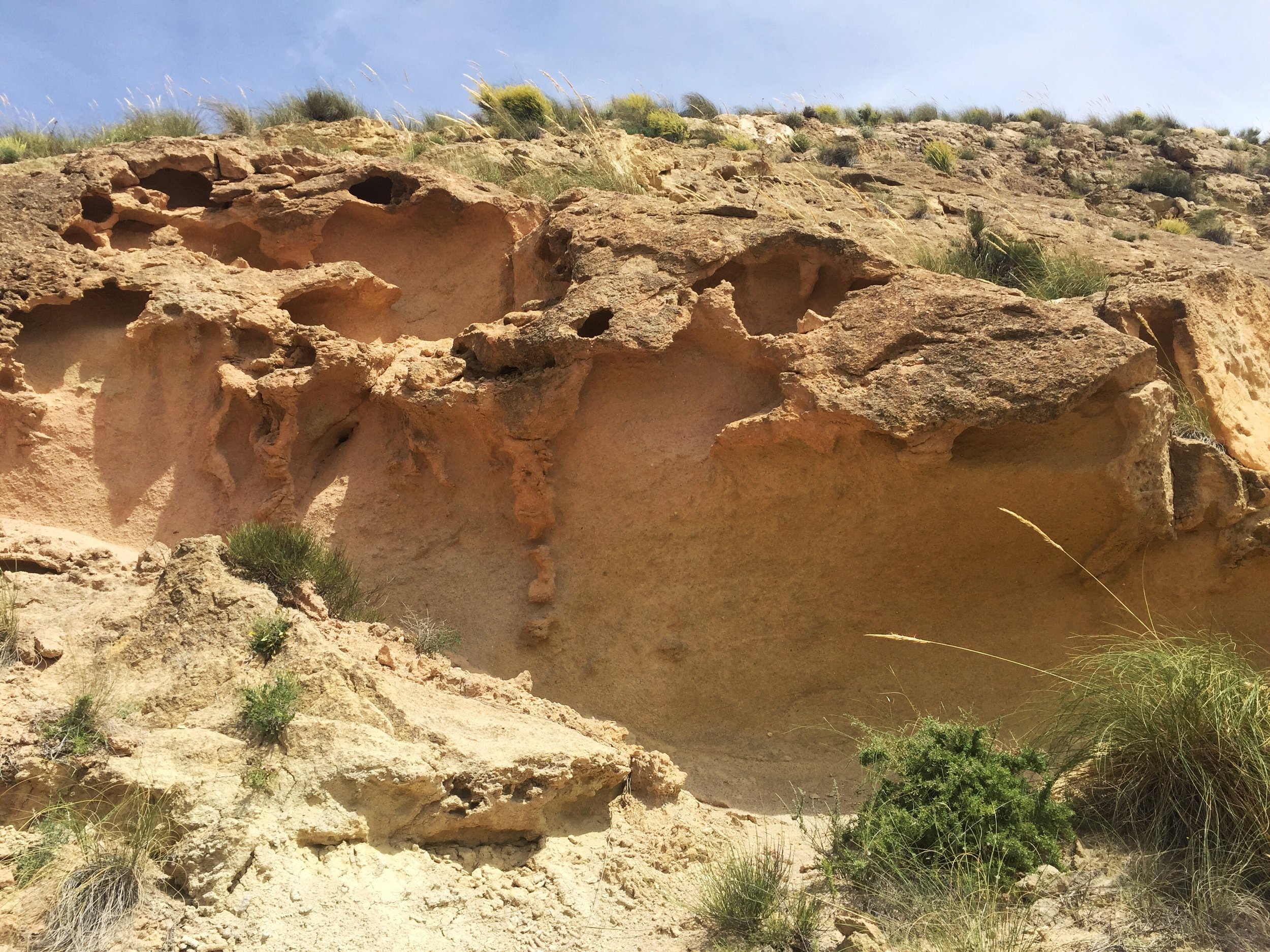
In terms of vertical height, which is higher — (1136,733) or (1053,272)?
(1053,272)

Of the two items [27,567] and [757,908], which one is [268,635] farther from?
[757,908]

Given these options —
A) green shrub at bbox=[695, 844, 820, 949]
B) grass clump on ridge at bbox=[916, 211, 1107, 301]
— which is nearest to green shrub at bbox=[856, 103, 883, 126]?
grass clump on ridge at bbox=[916, 211, 1107, 301]

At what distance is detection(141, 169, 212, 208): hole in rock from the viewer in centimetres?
696

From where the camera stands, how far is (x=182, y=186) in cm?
705

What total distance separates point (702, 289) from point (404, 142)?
5.44m

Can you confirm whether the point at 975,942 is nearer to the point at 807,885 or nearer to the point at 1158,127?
the point at 807,885

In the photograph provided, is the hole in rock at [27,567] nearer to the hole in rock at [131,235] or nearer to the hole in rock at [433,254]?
the hole in rock at [131,235]

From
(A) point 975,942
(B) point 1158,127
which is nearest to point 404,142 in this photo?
(A) point 975,942

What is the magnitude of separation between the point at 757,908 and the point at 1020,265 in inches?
217

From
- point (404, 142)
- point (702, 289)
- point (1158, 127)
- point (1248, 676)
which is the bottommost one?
point (1248, 676)

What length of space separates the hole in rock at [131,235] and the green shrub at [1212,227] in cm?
886

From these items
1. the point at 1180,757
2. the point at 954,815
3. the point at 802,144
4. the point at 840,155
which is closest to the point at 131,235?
the point at 954,815

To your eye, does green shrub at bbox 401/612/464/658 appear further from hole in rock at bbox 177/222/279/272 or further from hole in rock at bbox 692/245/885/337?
hole in rock at bbox 177/222/279/272

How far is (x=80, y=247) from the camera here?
605cm
